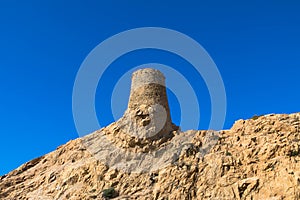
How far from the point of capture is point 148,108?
1161 inches

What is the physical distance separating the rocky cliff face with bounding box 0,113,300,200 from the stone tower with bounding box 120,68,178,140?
88cm

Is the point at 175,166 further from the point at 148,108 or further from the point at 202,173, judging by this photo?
the point at 148,108

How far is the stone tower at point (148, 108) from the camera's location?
2909cm

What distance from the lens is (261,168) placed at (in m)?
22.8

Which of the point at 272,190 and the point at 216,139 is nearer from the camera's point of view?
the point at 272,190

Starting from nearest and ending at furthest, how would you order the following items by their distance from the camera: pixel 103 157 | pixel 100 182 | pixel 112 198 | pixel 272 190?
pixel 272 190, pixel 112 198, pixel 100 182, pixel 103 157

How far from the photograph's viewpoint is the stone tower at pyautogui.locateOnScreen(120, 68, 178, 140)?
29.1m

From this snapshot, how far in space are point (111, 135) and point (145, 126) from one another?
11.2 ft

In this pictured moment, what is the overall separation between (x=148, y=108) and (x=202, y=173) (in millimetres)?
7725

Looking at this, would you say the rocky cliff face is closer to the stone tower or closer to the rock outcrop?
the rock outcrop

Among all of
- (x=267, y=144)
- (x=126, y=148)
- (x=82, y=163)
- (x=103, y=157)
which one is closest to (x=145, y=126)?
(x=126, y=148)

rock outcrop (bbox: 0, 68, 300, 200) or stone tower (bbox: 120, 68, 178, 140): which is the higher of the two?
stone tower (bbox: 120, 68, 178, 140)

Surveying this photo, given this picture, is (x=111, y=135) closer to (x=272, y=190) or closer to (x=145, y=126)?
(x=145, y=126)

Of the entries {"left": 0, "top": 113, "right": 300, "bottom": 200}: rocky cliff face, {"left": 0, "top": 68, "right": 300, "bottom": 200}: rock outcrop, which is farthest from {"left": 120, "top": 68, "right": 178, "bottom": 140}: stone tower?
{"left": 0, "top": 113, "right": 300, "bottom": 200}: rocky cliff face
